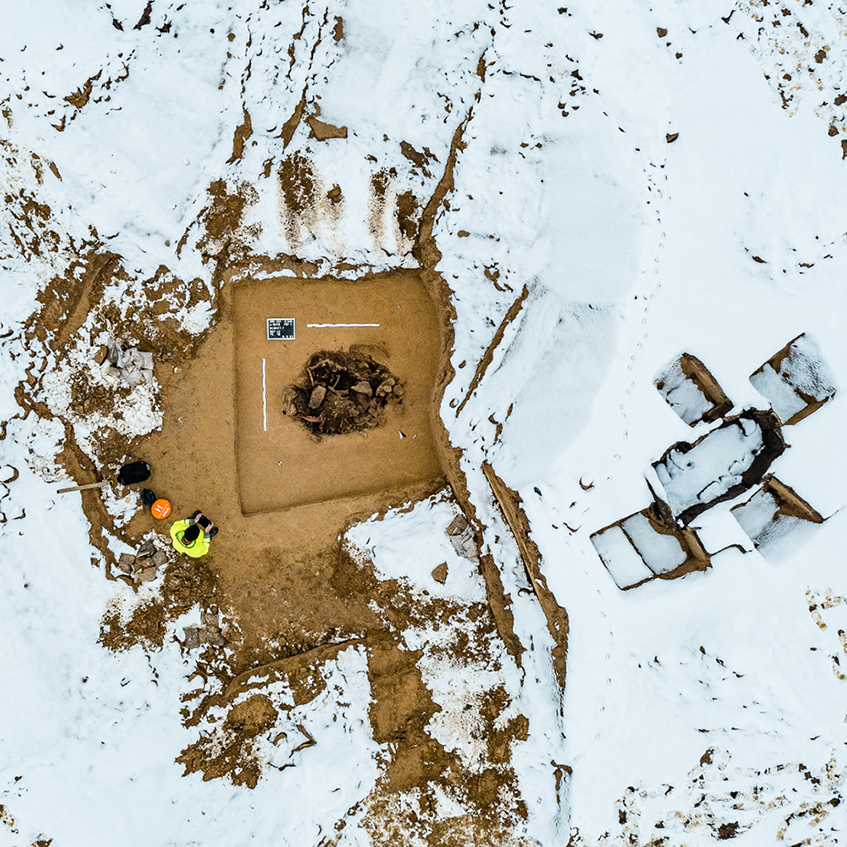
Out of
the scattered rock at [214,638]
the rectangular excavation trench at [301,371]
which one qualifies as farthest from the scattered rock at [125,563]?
the rectangular excavation trench at [301,371]

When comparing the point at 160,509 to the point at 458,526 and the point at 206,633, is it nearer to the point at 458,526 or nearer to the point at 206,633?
the point at 206,633

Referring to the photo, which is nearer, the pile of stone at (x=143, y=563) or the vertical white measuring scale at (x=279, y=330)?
the pile of stone at (x=143, y=563)

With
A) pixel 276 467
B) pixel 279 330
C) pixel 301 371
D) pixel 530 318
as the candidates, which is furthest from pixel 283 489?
pixel 530 318

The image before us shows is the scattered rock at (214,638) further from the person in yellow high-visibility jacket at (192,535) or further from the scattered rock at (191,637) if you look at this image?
the person in yellow high-visibility jacket at (192,535)

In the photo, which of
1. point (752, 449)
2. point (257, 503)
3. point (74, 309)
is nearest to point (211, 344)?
point (74, 309)

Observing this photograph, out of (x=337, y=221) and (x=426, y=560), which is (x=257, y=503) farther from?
(x=337, y=221)

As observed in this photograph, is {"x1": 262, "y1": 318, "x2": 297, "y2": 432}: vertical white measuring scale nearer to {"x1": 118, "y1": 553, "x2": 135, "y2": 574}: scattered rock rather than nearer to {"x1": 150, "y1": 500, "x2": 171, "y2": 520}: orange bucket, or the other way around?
{"x1": 150, "y1": 500, "x2": 171, "y2": 520}: orange bucket
